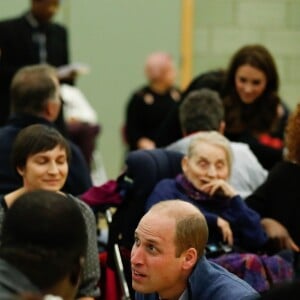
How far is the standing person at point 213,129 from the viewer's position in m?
5.36

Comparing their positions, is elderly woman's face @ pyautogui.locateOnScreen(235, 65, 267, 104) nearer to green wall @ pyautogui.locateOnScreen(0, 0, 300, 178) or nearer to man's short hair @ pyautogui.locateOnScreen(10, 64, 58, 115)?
man's short hair @ pyautogui.locateOnScreen(10, 64, 58, 115)

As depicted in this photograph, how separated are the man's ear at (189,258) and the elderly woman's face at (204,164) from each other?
1232 mm

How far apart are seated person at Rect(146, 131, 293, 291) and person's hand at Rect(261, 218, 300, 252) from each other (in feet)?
0.14

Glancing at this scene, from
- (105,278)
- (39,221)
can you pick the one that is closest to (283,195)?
(105,278)

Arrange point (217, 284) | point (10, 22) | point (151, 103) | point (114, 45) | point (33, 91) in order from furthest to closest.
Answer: point (114, 45), point (151, 103), point (10, 22), point (33, 91), point (217, 284)

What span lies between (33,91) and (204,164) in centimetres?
106

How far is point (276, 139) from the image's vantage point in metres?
6.40

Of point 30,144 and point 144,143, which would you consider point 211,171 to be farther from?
point 144,143

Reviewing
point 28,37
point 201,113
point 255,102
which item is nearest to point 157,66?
point 28,37

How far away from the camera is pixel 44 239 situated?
107 inches

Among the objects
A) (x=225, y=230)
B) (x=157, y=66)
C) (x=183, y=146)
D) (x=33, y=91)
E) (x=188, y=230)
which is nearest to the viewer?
(x=188, y=230)

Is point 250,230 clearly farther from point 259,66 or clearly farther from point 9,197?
point 259,66

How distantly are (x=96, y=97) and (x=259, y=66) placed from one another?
4.16 meters

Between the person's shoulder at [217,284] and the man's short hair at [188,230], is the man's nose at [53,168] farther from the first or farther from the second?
the person's shoulder at [217,284]
